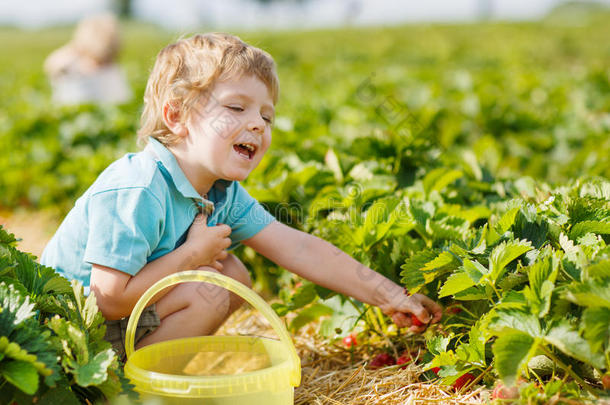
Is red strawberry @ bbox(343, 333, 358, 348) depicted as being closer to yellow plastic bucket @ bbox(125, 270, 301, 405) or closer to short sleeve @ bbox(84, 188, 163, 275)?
yellow plastic bucket @ bbox(125, 270, 301, 405)

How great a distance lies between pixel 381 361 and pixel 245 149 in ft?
3.20

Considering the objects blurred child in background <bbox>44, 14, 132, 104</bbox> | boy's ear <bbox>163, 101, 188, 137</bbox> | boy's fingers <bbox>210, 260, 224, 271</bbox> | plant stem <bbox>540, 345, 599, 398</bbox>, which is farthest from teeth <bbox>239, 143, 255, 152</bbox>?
blurred child in background <bbox>44, 14, 132, 104</bbox>

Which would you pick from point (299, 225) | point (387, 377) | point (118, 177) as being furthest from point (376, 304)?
point (118, 177)

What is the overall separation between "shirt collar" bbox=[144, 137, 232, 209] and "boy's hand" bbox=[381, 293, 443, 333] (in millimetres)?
787

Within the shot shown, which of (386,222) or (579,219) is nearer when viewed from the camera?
(579,219)

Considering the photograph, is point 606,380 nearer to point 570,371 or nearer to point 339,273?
point 570,371

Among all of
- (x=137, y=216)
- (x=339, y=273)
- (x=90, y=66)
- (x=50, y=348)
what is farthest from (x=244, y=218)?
(x=90, y=66)

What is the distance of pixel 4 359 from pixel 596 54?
2051cm

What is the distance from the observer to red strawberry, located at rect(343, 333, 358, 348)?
2478 mm

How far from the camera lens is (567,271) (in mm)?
1669

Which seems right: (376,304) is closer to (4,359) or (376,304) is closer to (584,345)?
(584,345)

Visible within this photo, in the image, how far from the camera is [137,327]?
6.63ft

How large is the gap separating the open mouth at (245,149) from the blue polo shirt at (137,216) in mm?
205

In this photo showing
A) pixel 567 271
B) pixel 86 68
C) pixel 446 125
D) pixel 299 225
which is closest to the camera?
pixel 567 271
